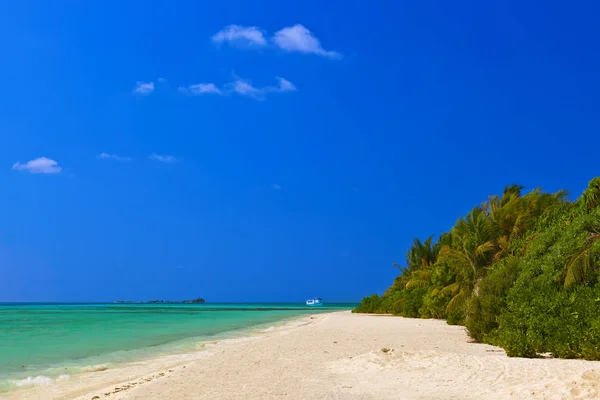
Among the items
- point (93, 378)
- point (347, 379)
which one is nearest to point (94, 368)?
point (93, 378)

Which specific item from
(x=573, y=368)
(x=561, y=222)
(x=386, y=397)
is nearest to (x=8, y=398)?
(x=386, y=397)

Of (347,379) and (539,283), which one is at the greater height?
(539,283)

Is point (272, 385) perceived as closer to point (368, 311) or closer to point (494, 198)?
point (494, 198)

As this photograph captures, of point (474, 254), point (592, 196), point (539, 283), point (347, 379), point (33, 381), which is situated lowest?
point (33, 381)

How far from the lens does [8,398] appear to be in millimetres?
9383

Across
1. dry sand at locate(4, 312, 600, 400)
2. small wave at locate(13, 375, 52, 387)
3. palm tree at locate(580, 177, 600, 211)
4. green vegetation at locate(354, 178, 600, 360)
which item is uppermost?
palm tree at locate(580, 177, 600, 211)

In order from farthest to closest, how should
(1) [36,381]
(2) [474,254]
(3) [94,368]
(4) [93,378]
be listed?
(2) [474,254] < (3) [94,368] < (4) [93,378] < (1) [36,381]

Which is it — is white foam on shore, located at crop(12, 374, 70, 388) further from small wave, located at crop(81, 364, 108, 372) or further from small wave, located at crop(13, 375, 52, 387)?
small wave, located at crop(81, 364, 108, 372)

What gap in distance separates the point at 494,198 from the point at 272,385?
22.7 meters

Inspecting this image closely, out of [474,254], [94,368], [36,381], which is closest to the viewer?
[36,381]

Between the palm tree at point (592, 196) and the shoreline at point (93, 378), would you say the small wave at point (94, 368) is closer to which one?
the shoreline at point (93, 378)

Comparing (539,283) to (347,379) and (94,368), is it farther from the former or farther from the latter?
(94,368)

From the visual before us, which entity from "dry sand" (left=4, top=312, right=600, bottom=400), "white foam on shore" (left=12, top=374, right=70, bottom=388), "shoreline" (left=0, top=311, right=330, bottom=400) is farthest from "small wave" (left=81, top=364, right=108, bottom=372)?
"white foam on shore" (left=12, top=374, right=70, bottom=388)

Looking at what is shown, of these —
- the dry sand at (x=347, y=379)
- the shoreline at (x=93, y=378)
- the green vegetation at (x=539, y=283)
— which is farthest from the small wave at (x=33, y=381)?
the green vegetation at (x=539, y=283)
